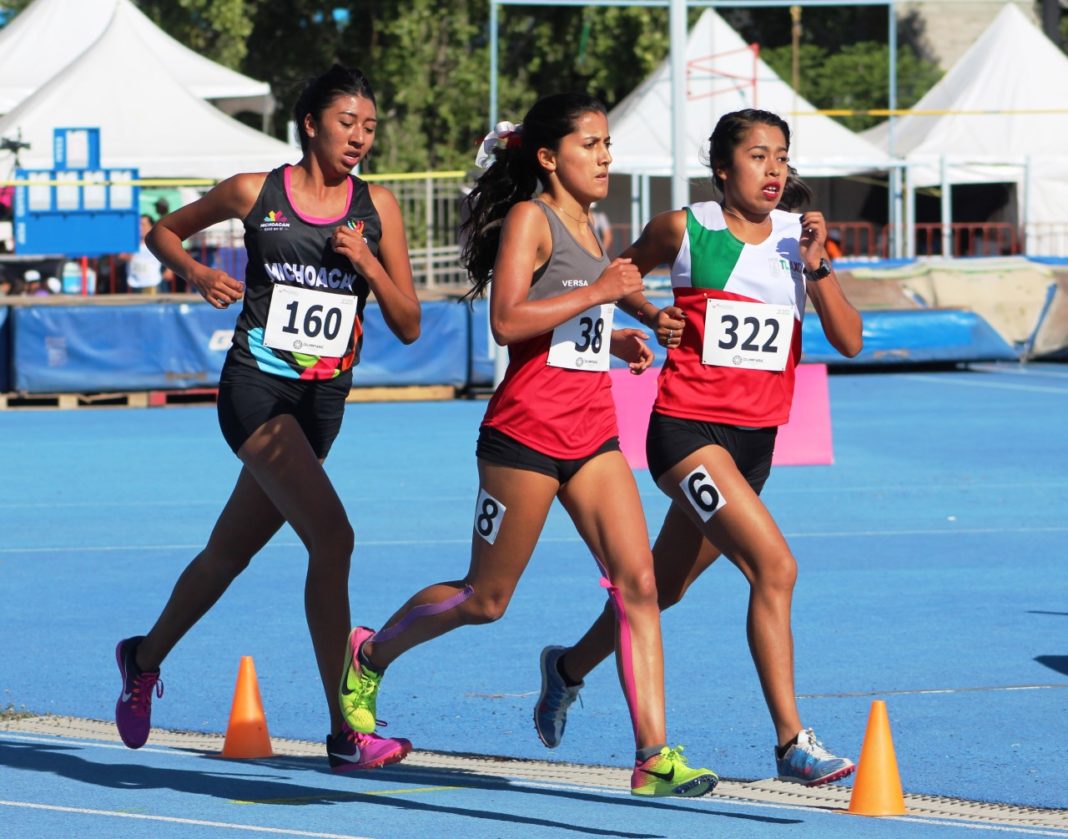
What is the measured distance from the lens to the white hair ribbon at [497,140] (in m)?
5.76

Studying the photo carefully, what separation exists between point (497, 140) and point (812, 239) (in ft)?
3.16

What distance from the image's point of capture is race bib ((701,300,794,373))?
572cm

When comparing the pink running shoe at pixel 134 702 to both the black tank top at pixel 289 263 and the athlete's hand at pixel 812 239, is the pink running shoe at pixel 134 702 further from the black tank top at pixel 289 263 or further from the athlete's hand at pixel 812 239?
the athlete's hand at pixel 812 239

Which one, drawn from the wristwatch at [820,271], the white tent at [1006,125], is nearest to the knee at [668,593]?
the wristwatch at [820,271]

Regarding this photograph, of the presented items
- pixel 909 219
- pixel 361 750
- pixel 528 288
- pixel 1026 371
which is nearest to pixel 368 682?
pixel 361 750

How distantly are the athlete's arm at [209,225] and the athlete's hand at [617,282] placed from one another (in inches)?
45.7

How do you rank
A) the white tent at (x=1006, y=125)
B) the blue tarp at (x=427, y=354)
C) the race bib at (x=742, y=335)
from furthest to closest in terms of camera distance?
the white tent at (x=1006, y=125) → the blue tarp at (x=427, y=354) → the race bib at (x=742, y=335)

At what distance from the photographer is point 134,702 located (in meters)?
6.30

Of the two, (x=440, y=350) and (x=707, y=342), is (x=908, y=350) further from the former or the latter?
(x=707, y=342)

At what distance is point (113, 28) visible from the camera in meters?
31.0

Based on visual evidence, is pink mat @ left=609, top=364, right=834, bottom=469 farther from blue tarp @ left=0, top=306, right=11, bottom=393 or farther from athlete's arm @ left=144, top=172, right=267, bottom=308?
blue tarp @ left=0, top=306, right=11, bottom=393

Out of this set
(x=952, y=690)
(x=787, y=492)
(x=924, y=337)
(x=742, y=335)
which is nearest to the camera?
(x=742, y=335)

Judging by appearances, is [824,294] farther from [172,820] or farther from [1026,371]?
[1026,371]

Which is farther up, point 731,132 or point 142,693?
point 731,132
